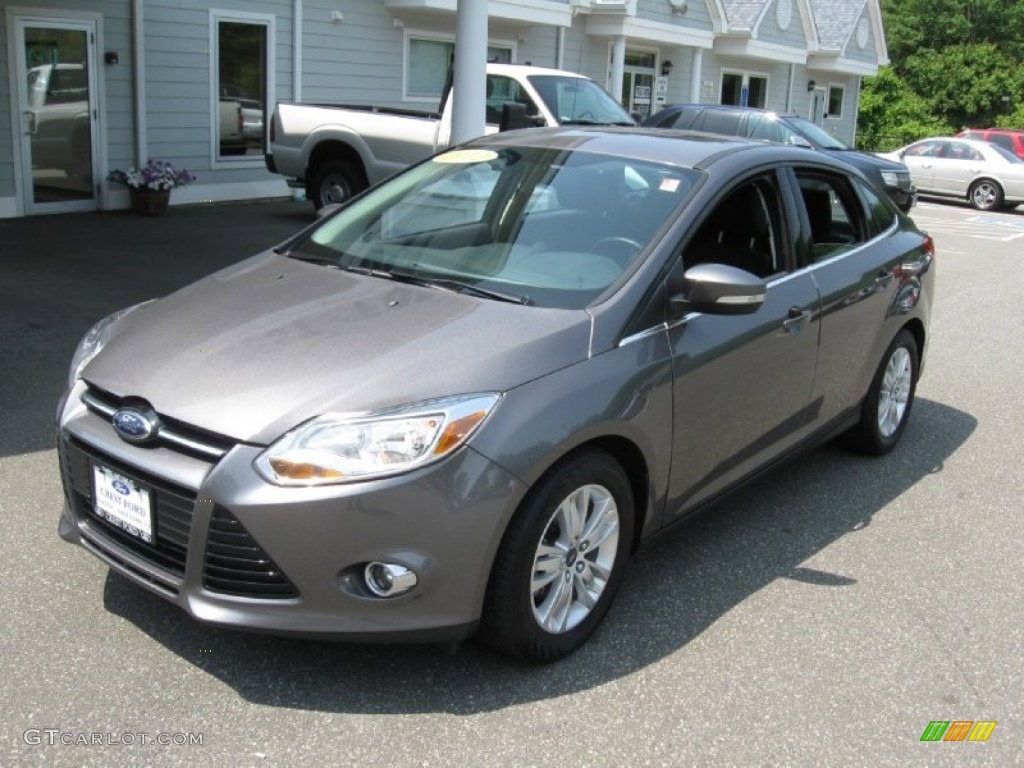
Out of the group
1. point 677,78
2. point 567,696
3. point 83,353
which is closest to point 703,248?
point 567,696

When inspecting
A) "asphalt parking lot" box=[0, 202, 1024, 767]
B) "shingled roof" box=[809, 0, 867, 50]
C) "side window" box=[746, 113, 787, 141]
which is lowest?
"asphalt parking lot" box=[0, 202, 1024, 767]

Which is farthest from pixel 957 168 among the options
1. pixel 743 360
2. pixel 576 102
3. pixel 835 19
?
pixel 743 360

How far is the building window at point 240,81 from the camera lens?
14.2 metres

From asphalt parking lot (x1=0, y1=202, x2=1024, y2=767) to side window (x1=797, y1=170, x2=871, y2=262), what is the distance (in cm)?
115

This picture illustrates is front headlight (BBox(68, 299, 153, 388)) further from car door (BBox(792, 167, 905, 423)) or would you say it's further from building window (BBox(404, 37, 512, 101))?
building window (BBox(404, 37, 512, 101))

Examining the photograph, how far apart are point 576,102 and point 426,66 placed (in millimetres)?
4819

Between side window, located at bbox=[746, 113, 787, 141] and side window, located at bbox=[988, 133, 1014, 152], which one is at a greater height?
side window, located at bbox=[746, 113, 787, 141]

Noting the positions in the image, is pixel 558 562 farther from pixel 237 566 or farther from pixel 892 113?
pixel 892 113

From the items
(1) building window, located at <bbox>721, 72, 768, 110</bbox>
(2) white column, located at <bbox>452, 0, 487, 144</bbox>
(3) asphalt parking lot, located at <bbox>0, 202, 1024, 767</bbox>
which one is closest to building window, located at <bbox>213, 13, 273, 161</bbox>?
(2) white column, located at <bbox>452, 0, 487, 144</bbox>

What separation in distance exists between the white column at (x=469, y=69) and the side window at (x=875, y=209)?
14.9 feet

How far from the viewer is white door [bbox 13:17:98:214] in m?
12.0

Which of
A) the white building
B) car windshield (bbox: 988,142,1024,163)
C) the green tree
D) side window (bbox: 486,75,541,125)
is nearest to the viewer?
the white building

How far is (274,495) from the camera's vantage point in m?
2.84

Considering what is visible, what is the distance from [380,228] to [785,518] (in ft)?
7.06
